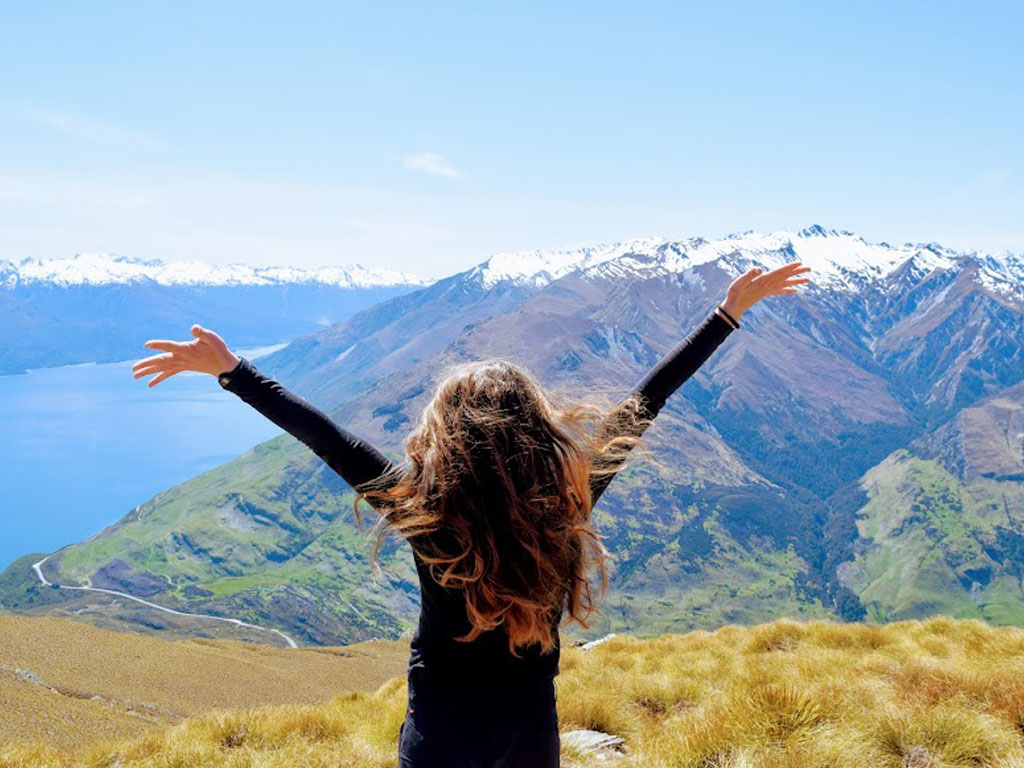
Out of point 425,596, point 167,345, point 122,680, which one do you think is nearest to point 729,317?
point 425,596

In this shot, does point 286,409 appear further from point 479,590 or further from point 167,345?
point 479,590

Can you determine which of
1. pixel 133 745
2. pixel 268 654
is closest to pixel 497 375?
pixel 133 745

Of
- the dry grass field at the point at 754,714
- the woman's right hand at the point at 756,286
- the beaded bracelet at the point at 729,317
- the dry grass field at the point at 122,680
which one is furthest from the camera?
the dry grass field at the point at 122,680

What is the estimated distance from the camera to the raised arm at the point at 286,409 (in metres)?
3.31

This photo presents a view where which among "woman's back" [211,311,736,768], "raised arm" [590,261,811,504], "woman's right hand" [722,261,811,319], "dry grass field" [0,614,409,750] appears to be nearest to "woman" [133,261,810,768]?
"woman's back" [211,311,736,768]

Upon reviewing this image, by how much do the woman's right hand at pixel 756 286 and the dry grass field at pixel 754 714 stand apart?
3.39 meters

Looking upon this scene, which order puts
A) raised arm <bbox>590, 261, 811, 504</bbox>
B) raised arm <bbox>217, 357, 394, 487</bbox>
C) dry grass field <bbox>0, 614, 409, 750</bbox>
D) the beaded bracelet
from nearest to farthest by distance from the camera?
1. raised arm <bbox>217, 357, 394, 487</bbox>
2. raised arm <bbox>590, 261, 811, 504</bbox>
3. the beaded bracelet
4. dry grass field <bbox>0, 614, 409, 750</bbox>

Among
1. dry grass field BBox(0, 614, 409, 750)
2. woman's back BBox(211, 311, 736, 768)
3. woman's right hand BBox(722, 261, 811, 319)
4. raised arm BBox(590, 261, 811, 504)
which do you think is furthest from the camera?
dry grass field BBox(0, 614, 409, 750)

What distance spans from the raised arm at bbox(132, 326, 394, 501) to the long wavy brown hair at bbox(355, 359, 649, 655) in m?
0.14

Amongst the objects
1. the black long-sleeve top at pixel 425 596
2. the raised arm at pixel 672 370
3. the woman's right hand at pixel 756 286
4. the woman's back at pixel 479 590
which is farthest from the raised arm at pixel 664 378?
the woman's back at pixel 479 590

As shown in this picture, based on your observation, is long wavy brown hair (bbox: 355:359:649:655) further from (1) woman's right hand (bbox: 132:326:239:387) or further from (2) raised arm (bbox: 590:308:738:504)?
(1) woman's right hand (bbox: 132:326:239:387)

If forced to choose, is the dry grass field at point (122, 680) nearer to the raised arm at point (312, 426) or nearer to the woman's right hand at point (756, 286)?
the raised arm at point (312, 426)

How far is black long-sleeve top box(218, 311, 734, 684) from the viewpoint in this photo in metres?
3.06

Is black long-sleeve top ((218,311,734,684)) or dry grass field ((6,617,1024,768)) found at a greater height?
black long-sleeve top ((218,311,734,684))
